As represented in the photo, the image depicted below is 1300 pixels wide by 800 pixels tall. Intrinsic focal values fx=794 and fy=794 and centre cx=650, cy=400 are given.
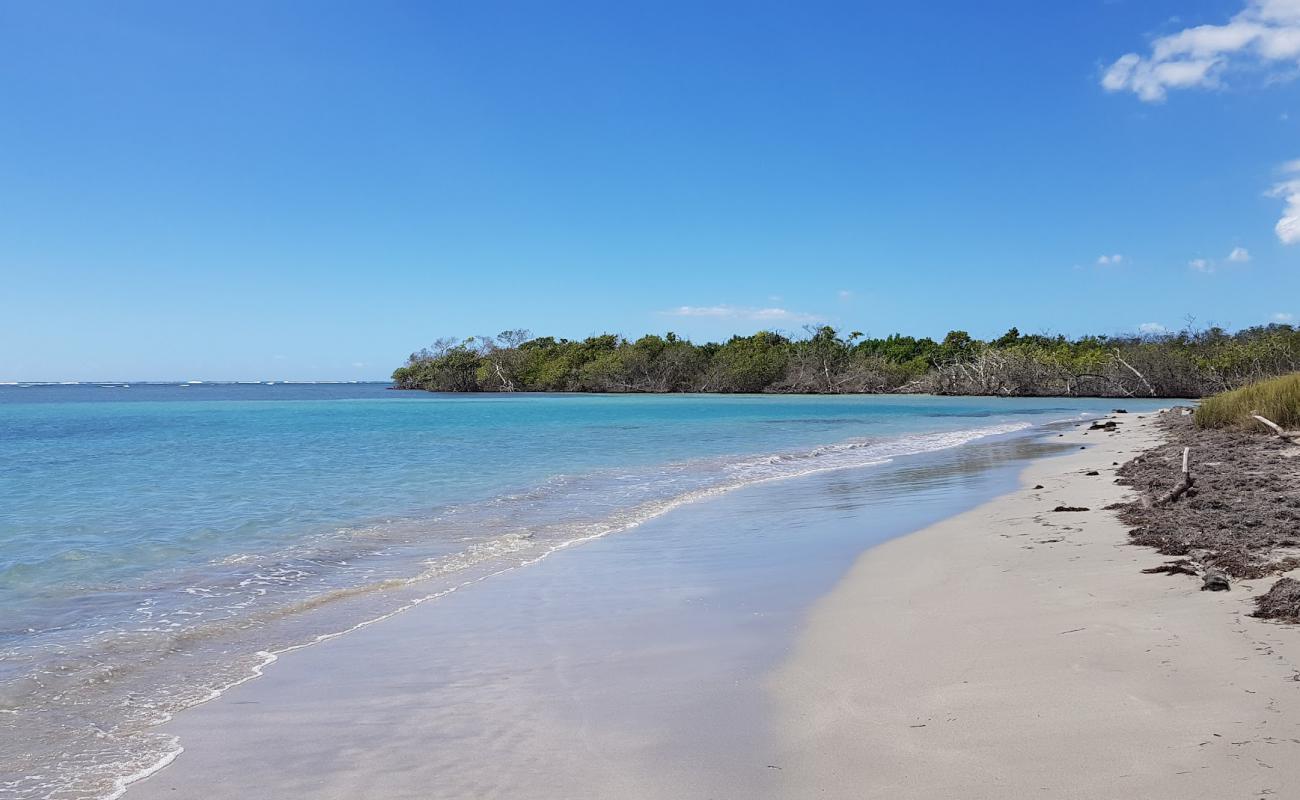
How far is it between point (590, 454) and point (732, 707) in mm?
16216

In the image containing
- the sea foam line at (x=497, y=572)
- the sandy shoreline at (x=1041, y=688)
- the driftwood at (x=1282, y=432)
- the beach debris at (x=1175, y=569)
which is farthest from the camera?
the driftwood at (x=1282, y=432)

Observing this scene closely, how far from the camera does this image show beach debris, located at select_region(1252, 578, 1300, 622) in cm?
426

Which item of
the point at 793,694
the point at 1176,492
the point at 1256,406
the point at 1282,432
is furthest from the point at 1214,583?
the point at 1256,406

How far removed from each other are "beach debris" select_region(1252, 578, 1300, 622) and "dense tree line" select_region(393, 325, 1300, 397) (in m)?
40.2

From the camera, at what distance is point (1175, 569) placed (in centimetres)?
556

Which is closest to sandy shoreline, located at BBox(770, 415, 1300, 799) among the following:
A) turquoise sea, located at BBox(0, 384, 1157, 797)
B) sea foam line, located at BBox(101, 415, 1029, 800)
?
sea foam line, located at BBox(101, 415, 1029, 800)

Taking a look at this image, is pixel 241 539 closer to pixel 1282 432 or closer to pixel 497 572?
pixel 497 572

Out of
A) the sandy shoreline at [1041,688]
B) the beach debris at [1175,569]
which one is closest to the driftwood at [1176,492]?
the sandy shoreline at [1041,688]

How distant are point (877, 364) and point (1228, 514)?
68795mm

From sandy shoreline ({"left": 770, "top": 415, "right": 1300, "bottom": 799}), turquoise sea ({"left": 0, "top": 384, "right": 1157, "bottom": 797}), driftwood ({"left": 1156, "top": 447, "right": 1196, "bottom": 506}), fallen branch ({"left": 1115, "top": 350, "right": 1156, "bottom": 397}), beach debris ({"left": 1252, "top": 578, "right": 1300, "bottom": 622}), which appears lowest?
turquoise sea ({"left": 0, "top": 384, "right": 1157, "bottom": 797})

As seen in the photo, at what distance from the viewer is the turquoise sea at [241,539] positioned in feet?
13.9

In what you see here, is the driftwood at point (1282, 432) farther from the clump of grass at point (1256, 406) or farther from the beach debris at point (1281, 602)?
the beach debris at point (1281, 602)

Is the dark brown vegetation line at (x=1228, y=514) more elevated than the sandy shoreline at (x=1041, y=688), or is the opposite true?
the dark brown vegetation line at (x=1228, y=514)

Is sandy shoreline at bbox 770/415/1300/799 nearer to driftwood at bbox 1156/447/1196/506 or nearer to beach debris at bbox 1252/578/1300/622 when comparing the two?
beach debris at bbox 1252/578/1300/622
